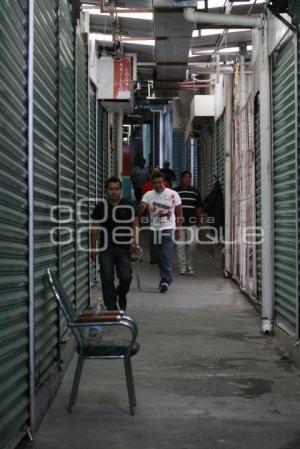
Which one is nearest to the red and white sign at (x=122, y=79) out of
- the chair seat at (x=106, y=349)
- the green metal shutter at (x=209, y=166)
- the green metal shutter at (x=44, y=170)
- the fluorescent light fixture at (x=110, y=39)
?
the fluorescent light fixture at (x=110, y=39)

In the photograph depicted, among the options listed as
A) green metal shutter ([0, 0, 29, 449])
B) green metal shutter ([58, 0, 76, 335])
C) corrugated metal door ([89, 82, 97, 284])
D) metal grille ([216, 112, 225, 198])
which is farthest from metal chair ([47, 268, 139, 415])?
metal grille ([216, 112, 225, 198])

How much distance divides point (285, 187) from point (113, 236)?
216 centimetres

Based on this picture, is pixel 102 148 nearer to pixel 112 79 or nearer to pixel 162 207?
pixel 112 79

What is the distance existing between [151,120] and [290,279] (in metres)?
20.4

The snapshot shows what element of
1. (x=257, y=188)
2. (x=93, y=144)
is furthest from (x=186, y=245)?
(x=257, y=188)

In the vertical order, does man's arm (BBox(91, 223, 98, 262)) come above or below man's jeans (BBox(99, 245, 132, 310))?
above

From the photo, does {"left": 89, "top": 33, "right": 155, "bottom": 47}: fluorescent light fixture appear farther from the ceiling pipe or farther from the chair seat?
the chair seat

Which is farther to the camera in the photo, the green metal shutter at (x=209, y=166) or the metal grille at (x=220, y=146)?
the green metal shutter at (x=209, y=166)

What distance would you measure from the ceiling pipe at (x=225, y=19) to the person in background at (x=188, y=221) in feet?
15.4

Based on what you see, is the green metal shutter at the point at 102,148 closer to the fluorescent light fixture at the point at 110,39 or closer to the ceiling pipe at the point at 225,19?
the fluorescent light fixture at the point at 110,39

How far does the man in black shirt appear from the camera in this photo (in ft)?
24.8

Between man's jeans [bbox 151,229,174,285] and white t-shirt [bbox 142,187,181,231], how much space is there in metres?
0.12

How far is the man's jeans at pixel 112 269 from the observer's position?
759 centimetres

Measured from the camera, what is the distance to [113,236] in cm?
764
